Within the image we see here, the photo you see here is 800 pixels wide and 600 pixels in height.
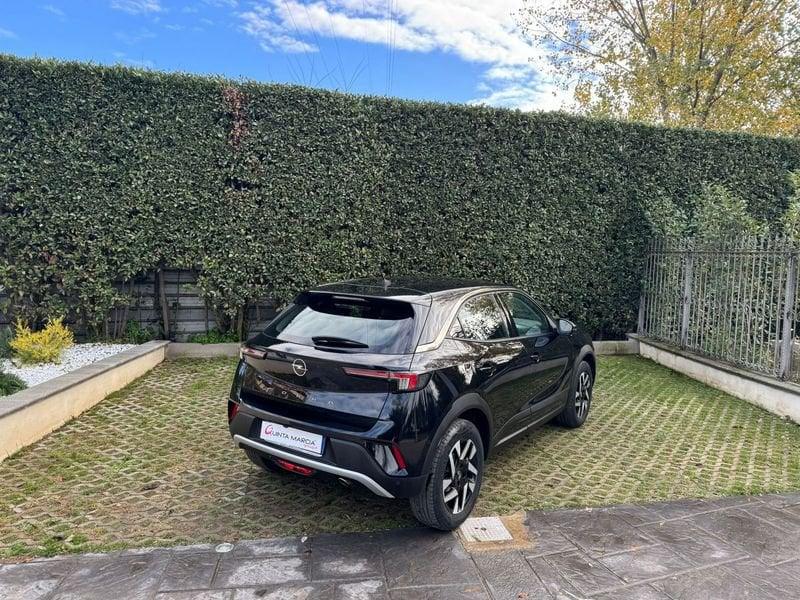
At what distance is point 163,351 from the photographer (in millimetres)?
7098

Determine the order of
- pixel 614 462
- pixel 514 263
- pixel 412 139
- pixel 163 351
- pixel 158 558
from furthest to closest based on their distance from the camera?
1. pixel 514 263
2. pixel 412 139
3. pixel 163 351
4. pixel 614 462
5. pixel 158 558

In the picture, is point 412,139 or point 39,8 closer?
point 39,8

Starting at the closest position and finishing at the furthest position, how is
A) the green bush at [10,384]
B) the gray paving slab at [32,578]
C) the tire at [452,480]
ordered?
1. the gray paving slab at [32,578]
2. the tire at [452,480]
3. the green bush at [10,384]

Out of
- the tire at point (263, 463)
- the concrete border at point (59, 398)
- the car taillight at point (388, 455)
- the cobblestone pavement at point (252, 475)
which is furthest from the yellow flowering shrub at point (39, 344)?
the car taillight at point (388, 455)

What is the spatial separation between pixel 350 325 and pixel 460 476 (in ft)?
3.93

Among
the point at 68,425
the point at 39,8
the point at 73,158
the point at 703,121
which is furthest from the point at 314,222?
the point at 703,121

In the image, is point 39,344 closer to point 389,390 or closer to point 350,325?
point 350,325

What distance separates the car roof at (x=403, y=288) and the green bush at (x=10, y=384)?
331cm

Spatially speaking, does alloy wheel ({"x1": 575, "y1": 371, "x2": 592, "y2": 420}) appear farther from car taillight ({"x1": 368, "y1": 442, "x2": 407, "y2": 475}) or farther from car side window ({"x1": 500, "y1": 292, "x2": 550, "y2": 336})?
car taillight ({"x1": 368, "y1": 442, "x2": 407, "y2": 475})

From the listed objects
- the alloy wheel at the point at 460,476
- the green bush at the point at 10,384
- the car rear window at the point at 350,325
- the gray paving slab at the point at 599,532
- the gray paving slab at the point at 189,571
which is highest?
the car rear window at the point at 350,325

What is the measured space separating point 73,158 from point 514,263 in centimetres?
656

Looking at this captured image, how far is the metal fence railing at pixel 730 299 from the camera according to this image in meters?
5.80

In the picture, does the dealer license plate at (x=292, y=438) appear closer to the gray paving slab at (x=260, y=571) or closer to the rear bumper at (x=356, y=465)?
the rear bumper at (x=356, y=465)

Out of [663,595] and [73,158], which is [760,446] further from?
[73,158]
